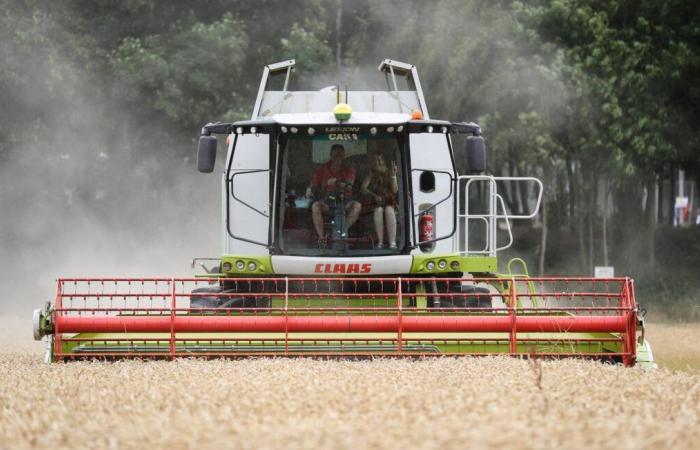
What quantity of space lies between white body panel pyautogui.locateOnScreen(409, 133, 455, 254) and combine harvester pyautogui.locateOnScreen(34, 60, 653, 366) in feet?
0.05

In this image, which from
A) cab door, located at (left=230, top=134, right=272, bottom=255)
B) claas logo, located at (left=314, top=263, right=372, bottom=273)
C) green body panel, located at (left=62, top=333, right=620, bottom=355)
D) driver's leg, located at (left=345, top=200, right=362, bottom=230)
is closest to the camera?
green body panel, located at (left=62, top=333, right=620, bottom=355)

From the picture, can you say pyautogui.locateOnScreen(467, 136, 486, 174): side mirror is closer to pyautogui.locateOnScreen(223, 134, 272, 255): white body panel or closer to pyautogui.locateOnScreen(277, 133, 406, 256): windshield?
pyautogui.locateOnScreen(277, 133, 406, 256): windshield

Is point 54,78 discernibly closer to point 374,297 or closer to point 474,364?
point 374,297

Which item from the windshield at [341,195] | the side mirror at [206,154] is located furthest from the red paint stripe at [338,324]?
the side mirror at [206,154]

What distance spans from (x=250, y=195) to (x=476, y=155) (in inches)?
95.6

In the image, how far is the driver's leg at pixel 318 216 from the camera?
Answer: 1277 centimetres

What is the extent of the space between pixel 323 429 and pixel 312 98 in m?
8.35

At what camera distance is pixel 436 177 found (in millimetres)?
13492

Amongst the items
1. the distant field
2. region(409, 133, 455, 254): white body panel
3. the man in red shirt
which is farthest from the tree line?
the man in red shirt

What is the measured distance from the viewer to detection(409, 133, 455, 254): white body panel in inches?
525

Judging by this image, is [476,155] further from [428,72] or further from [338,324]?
[428,72]

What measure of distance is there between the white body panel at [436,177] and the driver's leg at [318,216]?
3.40ft

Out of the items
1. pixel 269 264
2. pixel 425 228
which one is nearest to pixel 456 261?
pixel 425 228

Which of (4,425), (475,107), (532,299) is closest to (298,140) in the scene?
(532,299)
